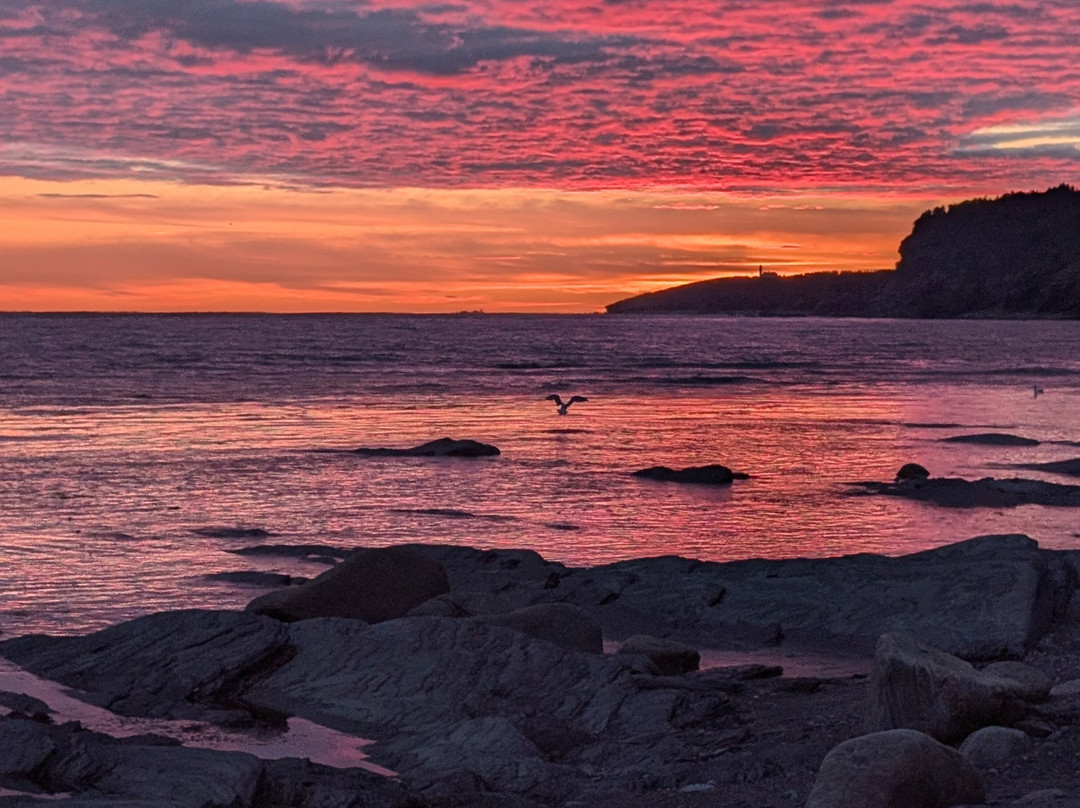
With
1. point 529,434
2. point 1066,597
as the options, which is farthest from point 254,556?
point 529,434

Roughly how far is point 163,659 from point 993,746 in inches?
242

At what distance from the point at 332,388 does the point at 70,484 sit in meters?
29.2

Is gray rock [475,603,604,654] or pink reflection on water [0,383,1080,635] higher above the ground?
gray rock [475,603,604,654]

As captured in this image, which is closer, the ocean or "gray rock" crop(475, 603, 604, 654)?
"gray rock" crop(475, 603, 604, 654)

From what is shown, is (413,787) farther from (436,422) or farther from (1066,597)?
(436,422)

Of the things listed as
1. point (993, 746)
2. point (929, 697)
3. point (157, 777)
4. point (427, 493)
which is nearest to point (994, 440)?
point (427, 493)

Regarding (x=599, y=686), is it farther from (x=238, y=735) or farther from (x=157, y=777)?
(x=157, y=777)

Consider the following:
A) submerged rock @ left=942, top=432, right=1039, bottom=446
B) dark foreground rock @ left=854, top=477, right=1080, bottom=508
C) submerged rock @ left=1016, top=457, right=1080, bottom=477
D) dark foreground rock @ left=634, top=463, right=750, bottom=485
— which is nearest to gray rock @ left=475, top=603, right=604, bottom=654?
dark foreground rock @ left=854, top=477, right=1080, bottom=508

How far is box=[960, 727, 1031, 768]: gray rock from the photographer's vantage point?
7629 millimetres

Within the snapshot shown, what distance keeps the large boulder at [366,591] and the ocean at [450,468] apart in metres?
1.58

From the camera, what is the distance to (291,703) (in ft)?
32.7

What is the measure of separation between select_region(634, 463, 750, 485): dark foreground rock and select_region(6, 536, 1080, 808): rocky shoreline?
8.92m

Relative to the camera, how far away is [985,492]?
67.5 feet

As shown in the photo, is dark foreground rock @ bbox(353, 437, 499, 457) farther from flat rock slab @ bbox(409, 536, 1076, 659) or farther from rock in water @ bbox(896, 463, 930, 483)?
flat rock slab @ bbox(409, 536, 1076, 659)
